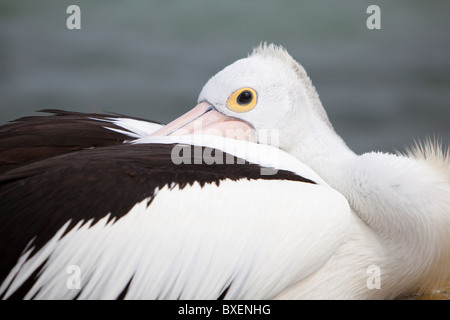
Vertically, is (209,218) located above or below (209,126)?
below

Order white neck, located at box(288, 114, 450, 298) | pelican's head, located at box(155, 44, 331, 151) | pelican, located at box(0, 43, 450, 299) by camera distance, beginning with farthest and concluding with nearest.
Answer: pelican's head, located at box(155, 44, 331, 151), white neck, located at box(288, 114, 450, 298), pelican, located at box(0, 43, 450, 299)

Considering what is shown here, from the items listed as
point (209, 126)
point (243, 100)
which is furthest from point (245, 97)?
point (209, 126)

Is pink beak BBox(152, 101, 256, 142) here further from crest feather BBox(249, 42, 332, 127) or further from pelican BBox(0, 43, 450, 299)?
crest feather BBox(249, 42, 332, 127)

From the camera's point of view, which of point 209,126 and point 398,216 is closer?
point 398,216

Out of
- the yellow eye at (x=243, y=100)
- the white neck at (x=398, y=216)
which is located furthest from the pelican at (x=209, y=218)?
the yellow eye at (x=243, y=100)

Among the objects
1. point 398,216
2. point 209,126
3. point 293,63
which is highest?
point 293,63

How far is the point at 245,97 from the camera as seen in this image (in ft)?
6.06

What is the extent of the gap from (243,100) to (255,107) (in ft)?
0.14

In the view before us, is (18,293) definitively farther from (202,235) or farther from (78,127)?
(78,127)

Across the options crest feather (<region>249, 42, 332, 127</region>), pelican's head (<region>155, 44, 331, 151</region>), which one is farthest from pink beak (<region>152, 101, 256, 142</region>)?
crest feather (<region>249, 42, 332, 127</region>)

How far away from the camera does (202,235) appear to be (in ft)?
4.43

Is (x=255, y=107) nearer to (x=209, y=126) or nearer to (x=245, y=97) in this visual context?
(x=245, y=97)

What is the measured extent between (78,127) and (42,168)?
0.39 metres

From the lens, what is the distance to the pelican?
132 cm
